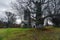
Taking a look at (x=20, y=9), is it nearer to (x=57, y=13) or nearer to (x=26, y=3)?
(x=26, y=3)

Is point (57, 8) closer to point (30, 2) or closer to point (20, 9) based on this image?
point (30, 2)

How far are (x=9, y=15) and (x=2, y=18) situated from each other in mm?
3614

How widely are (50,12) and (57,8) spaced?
1721 millimetres

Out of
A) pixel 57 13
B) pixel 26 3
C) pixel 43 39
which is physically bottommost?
pixel 43 39

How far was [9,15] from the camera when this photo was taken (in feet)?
197

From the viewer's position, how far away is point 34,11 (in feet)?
108

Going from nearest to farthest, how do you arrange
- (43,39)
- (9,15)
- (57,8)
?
(43,39) < (57,8) < (9,15)

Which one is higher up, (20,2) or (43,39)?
(20,2)

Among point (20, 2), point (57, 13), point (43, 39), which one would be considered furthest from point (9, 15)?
point (43, 39)

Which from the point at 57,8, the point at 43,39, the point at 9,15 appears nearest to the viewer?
the point at 43,39

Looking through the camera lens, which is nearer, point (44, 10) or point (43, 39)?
point (43, 39)

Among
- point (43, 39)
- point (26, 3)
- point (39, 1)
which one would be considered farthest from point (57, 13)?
point (43, 39)

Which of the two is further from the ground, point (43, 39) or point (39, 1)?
point (39, 1)

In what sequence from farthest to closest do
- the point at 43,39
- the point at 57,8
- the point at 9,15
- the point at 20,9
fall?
1. the point at 9,15
2. the point at 20,9
3. the point at 57,8
4. the point at 43,39
